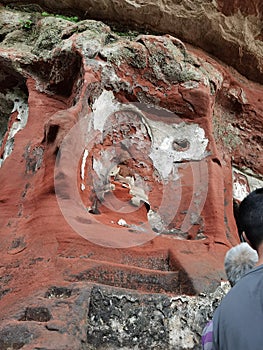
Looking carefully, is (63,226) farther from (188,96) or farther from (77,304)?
(188,96)

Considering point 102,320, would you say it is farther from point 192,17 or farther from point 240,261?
point 192,17

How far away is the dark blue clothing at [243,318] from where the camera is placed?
3.92 feet

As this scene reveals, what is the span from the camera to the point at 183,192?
12.7 ft

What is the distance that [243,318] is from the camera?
123 centimetres

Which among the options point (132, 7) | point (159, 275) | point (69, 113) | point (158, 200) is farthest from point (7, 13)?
point (159, 275)

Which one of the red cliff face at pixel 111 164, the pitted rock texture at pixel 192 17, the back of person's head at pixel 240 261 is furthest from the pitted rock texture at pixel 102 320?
the pitted rock texture at pixel 192 17

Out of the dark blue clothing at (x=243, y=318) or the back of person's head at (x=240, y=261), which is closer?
the dark blue clothing at (x=243, y=318)

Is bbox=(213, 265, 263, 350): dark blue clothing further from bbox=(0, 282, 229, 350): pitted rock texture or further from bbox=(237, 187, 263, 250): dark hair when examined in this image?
bbox=(0, 282, 229, 350): pitted rock texture

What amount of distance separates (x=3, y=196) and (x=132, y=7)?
2930 mm

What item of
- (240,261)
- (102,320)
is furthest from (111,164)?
(240,261)

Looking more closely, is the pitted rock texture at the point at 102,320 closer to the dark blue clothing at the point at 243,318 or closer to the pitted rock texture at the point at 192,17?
the dark blue clothing at the point at 243,318

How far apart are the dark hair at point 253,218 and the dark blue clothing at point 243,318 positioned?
0.23 m

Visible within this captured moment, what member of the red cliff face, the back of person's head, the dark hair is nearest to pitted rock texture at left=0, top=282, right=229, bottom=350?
the red cliff face

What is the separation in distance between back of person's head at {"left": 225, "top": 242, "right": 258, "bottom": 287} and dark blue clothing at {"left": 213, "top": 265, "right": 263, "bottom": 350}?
32 cm
